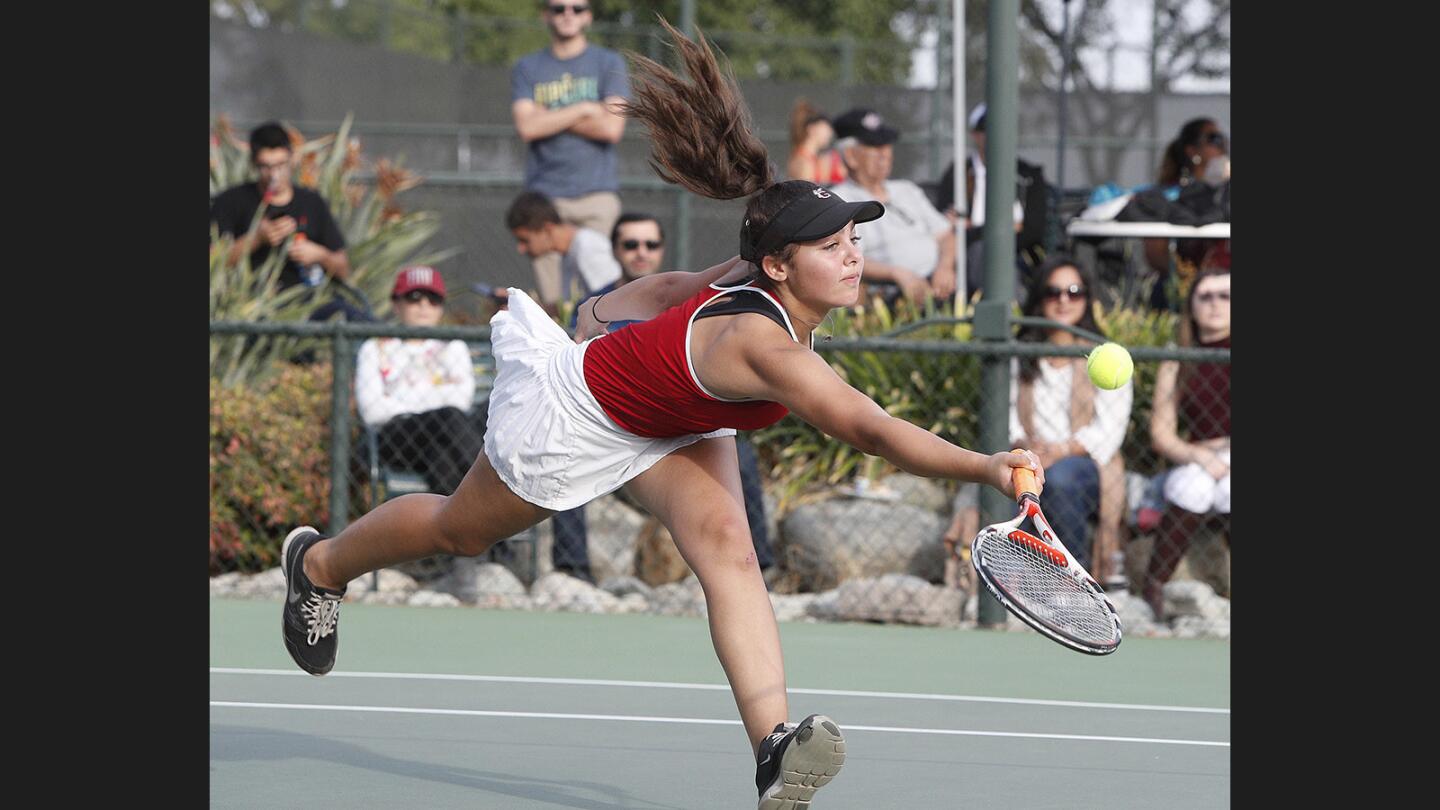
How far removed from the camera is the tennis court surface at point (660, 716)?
5293 millimetres

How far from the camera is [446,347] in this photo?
364 inches

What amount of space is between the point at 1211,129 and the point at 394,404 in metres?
4.81

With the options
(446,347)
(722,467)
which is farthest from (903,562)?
(722,467)

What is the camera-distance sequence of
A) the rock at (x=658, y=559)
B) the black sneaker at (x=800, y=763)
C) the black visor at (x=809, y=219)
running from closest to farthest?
the black sneaker at (x=800, y=763) < the black visor at (x=809, y=219) < the rock at (x=658, y=559)

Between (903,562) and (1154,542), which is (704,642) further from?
(1154,542)

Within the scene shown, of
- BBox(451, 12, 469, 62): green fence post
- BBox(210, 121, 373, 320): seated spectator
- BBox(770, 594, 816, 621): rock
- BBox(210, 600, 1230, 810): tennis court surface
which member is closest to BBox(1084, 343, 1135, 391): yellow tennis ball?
BBox(210, 600, 1230, 810): tennis court surface

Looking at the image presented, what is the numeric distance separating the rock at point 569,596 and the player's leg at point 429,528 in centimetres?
336

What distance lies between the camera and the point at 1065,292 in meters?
8.91

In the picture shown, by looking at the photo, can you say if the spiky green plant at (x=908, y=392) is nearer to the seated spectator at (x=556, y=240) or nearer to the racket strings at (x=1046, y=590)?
the seated spectator at (x=556, y=240)

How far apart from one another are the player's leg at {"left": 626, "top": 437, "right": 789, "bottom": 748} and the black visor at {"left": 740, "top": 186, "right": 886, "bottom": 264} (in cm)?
56

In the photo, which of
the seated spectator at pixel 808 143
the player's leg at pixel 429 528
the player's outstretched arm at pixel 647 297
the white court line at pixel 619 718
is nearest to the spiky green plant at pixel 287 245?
the seated spectator at pixel 808 143

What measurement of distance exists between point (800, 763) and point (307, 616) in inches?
71.4

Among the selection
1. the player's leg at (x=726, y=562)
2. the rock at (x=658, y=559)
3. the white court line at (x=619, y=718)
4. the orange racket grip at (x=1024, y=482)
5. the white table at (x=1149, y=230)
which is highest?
the white table at (x=1149, y=230)

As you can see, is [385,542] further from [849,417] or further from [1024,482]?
[1024,482]
